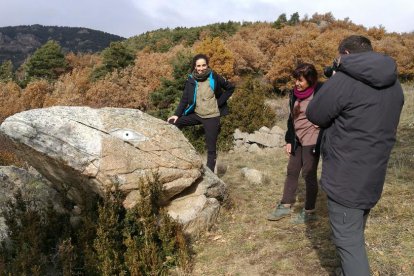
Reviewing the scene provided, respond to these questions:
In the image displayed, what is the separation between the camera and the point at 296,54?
2373cm

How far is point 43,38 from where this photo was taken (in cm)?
9175

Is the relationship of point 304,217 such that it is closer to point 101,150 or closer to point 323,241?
point 323,241

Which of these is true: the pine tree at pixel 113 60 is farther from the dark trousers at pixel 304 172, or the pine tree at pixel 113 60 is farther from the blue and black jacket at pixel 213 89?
the dark trousers at pixel 304 172

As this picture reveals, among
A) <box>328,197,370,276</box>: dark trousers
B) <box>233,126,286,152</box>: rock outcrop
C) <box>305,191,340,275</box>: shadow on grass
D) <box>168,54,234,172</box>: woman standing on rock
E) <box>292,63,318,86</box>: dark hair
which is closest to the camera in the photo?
<box>328,197,370,276</box>: dark trousers

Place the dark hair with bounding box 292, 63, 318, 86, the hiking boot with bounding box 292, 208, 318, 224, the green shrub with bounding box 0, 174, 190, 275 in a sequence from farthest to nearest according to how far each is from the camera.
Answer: the hiking boot with bounding box 292, 208, 318, 224, the dark hair with bounding box 292, 63, 318, 86, the green shrub with bounding box 0, 174, 190, 275

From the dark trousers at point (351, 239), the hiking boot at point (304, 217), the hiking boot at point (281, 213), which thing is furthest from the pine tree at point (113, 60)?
the dark trousers at point (351, 239)

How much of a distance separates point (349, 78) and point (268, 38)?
1167 inches

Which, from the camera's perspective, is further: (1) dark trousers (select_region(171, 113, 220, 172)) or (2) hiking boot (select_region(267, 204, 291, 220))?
(1) dark trousers (select_region(171, 113, 220, 172))

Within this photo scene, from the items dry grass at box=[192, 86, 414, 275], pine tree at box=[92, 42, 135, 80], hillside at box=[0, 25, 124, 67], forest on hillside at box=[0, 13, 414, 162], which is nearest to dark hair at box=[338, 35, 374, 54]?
dry grass at box=[192, 86, 414, 275]

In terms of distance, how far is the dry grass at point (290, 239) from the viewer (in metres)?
3.45

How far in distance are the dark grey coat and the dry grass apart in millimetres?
1267

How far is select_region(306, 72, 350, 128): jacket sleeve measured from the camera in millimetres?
2260

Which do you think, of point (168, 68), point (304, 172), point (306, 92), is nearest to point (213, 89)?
point (306, 92)

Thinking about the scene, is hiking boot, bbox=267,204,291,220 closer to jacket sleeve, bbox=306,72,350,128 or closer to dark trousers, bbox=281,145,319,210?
dark trousers, bbox=281,145,319,210
